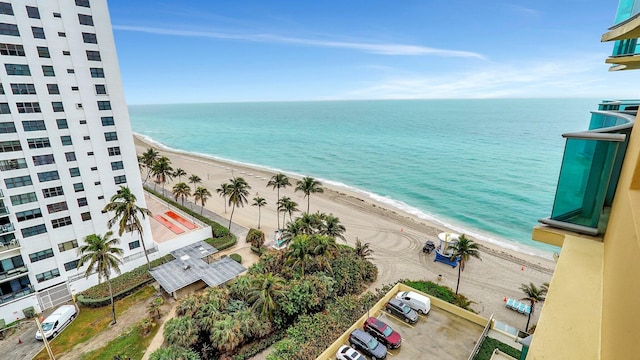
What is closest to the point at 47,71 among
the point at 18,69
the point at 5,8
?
the point at 18,69

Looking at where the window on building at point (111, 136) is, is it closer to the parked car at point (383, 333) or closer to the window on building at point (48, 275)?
the window on building at point (48, 275)

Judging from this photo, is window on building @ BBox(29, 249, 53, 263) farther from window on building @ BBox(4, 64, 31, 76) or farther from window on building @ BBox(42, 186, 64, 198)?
window on building @ BBox(4, 64, 31, 76)

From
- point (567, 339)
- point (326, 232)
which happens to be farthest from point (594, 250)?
point (326, 232)

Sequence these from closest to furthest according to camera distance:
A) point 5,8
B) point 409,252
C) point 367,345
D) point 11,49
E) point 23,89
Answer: point 367,345 → point 5,8 → point 11,49 → point 23,89 → point 409,252

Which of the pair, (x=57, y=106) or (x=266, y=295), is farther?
(x=57, y=106)

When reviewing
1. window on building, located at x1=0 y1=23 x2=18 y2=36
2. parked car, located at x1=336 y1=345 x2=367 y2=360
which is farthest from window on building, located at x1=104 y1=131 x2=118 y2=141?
parked car, located at x1=336 y1=345 x2=367 y2=360

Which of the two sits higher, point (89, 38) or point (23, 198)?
point (89, 38)

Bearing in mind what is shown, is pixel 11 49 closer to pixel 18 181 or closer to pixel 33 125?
pixel 33 125

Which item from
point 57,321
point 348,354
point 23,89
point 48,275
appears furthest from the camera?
point 48,275
